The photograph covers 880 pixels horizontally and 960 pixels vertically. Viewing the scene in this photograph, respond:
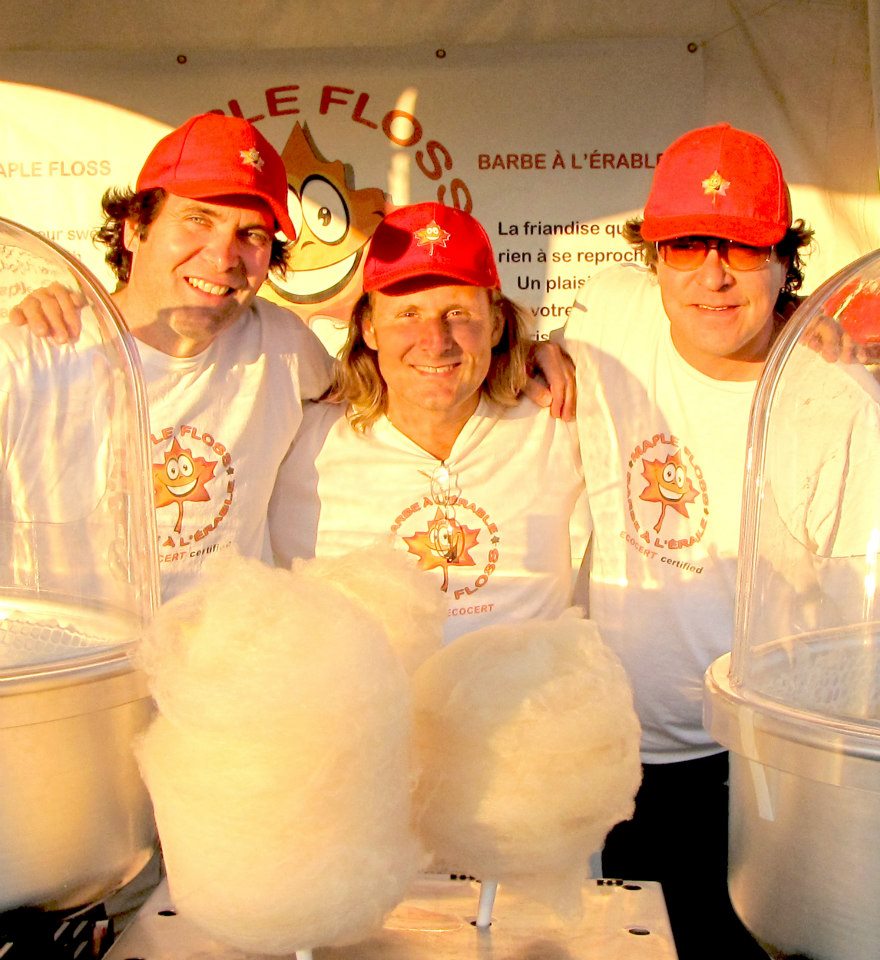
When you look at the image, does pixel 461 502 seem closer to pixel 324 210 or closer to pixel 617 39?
pixel 324 210

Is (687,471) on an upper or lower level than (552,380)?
lower

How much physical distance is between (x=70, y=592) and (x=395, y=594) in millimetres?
505

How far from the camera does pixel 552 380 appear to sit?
2.10 metres

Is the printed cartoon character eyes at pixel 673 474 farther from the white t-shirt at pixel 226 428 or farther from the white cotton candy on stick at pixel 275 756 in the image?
Answer: the white cotton candy on stick at pixel 275 756

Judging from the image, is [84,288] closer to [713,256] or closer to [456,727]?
[456,727]

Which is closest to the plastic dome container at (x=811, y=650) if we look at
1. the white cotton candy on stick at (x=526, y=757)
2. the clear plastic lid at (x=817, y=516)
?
the clear plastic lid at (x=817, y=516)

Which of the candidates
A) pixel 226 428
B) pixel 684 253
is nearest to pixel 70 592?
pixel 226 428

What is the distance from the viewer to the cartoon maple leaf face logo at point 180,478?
1893 millimetres

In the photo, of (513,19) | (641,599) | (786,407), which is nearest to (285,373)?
(641,599)

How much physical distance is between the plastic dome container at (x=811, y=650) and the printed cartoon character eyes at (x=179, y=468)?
3.65ft

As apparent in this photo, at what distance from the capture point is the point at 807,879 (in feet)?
2.69

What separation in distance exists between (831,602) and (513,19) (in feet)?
6.91

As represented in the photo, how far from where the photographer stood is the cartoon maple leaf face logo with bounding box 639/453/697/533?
187cm

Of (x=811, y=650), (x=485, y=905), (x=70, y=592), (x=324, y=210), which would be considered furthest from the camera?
(x=324, y=210)
